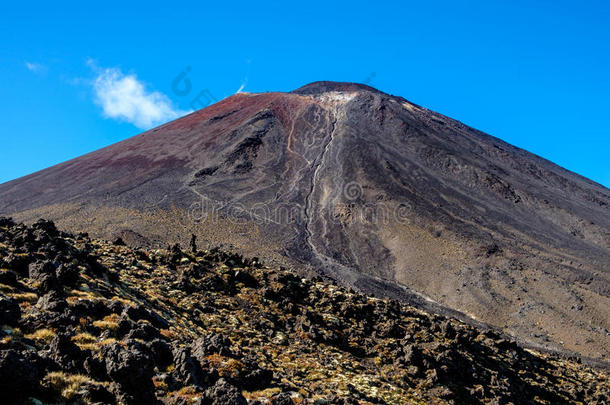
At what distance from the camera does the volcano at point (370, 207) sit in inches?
1645

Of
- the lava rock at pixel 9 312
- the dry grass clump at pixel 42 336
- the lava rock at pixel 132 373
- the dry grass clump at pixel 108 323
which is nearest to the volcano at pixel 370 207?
the dry grass clump at pixel 108 323

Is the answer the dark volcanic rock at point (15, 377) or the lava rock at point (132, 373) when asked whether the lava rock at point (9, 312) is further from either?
the dark volcanic rock at point (15, 377)

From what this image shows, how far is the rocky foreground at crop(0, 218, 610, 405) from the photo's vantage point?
6922mm

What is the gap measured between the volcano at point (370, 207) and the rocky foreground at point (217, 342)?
824 inches

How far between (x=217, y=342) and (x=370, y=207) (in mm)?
51710

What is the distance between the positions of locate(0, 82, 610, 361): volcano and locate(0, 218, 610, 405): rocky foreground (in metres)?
20.9

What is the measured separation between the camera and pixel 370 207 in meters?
60.2

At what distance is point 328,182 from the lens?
226ft

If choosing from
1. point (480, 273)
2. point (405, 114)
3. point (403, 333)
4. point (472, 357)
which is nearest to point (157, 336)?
point (403, 333)

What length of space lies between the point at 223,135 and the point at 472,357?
76.0 metres

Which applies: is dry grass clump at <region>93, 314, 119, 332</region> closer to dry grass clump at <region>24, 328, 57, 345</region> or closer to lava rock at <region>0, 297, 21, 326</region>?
dry grass clump at <region>24, 328, 57, 345</region>

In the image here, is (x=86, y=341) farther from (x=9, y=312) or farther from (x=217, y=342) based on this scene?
(x=217, y=342)

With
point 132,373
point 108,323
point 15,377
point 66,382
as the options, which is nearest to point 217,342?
point 108,323

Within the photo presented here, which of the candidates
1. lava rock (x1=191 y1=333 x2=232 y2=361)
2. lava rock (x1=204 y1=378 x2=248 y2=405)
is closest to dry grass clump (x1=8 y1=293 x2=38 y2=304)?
lava rock (x1=191 y1=333 x2=232 y2=361)
